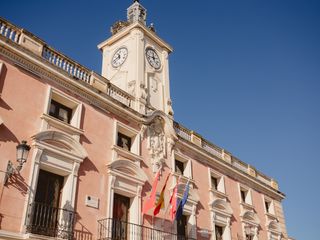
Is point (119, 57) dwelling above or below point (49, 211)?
above

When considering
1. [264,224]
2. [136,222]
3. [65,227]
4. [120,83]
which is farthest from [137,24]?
[264,224]

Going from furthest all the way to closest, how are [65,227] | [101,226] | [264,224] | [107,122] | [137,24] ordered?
[264,224], [137,24], [107,122], [101,226], [65,227]

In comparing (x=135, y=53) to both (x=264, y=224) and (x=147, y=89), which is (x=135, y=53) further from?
(x=264, y=224)

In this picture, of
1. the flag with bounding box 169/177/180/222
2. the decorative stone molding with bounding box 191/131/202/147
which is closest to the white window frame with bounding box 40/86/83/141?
the flag with bounding box 169/177/180/222

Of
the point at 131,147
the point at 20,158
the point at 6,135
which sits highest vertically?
the point at 131,147

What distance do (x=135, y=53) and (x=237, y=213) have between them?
9.68m

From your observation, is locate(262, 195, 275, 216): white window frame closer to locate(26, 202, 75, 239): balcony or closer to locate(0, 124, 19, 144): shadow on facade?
locate(26, 202, 75, 239): balcony

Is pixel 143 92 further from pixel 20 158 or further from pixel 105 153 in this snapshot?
pixel 20 158

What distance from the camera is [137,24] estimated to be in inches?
748

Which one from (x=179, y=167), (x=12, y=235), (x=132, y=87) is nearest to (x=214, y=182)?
(x=179, y=167)

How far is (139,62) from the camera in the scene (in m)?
18.1

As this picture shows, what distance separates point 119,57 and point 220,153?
25.0 ft

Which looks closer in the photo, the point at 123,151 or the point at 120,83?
the point at 123,151

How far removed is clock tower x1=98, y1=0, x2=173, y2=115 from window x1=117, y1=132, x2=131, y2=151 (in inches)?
62.1
